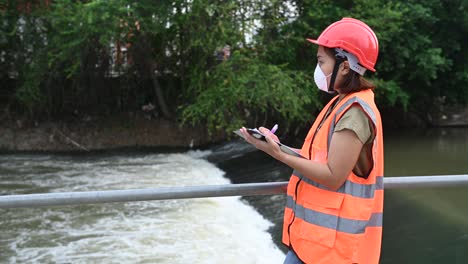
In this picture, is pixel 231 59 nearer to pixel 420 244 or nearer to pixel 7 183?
pixel 7 183

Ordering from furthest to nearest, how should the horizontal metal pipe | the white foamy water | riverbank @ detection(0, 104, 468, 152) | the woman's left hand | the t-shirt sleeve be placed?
riverbank @ detection(0, 104, 468, 152) < the white foamy water < the horizontal metal pipe < the woman's left hand < the t-shirt sleeve

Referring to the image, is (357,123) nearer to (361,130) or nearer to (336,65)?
(361,130)

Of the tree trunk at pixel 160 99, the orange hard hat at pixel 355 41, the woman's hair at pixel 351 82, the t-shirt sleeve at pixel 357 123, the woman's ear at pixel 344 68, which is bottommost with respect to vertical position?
the tree trunk at pixel 160 99

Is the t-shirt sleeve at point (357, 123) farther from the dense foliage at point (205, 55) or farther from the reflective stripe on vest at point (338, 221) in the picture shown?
the dense foliage at point (205, 55)

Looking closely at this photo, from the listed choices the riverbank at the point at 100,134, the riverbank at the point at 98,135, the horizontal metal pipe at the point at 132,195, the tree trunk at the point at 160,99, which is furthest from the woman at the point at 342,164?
the tree trunk at the point at 160,99

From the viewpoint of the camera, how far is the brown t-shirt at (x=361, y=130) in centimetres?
155

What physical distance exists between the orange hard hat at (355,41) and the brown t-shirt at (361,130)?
181 millimetres

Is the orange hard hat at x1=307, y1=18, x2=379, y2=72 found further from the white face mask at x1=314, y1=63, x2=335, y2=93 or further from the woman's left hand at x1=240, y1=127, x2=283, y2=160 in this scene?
the woman's left hand at x1=240, y1=127, x2=283, y2=160

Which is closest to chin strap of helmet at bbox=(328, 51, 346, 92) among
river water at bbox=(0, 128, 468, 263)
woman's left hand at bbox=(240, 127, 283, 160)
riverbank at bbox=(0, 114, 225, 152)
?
woman's left hand at bbox=(240, 127, 283, 160)

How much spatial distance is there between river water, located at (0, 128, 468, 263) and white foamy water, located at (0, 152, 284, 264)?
0.05 ft

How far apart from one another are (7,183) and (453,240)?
8.75 metres

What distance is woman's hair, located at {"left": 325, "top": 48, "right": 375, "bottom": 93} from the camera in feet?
5.48

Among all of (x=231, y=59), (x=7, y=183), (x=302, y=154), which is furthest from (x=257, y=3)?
(x=302, y=154)

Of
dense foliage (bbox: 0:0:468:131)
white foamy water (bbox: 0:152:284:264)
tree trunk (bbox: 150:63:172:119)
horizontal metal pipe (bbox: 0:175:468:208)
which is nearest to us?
horizontal metal pipe (bbox: 0:175:468:208)
